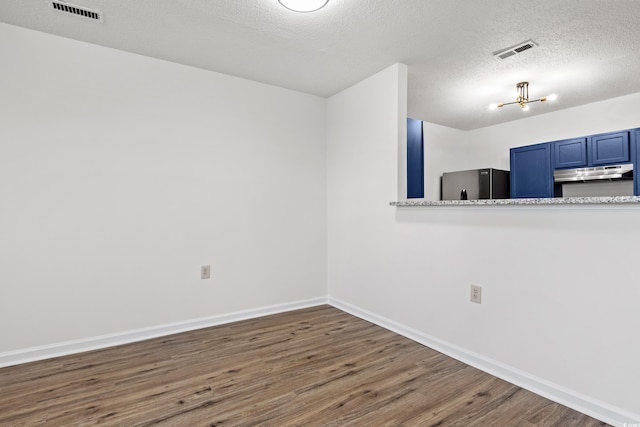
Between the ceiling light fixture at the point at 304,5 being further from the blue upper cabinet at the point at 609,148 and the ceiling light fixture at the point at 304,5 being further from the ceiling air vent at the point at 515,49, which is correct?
the blue upper cabinet at the point at 609,148

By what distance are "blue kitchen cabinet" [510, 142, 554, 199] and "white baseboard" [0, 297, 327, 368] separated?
11.2ft

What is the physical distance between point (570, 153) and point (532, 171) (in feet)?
1.51

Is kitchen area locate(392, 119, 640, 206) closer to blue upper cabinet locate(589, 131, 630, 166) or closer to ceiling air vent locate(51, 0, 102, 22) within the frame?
blue upper cabinet locate(589, 131, 630, 166)

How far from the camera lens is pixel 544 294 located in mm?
1813

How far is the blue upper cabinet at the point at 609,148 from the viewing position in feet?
11.7

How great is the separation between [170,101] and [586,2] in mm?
2973

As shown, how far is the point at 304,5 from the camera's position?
1.95 metres

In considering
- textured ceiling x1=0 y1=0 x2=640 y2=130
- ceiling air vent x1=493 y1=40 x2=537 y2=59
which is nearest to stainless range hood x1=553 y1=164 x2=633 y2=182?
textured ceiling x1=0 y1=0 x2=640 y2=130

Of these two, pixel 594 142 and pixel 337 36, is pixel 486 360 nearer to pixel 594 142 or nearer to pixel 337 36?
pixel 337 36

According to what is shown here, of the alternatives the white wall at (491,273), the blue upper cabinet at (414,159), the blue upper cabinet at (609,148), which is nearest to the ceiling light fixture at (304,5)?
the white wall at (491,273)

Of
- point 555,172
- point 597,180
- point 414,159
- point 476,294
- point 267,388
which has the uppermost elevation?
point 414,159

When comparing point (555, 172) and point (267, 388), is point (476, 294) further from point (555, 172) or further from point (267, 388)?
point (555, 172)

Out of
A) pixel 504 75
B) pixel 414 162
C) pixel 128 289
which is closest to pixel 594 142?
pixel 504 75

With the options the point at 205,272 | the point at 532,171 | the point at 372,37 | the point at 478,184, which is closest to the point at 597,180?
the point at 532,171
